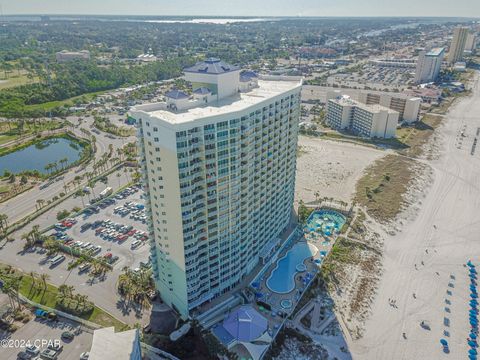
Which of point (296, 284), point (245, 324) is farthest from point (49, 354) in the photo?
point (296, 284)

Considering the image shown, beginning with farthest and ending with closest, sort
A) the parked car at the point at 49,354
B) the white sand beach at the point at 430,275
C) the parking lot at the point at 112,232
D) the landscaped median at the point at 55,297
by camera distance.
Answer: the parking lot at the point at 112,232 → the landscaped median at the point at 55,297 → the white sand beach at the point at 430,275 → the parked car at the point at 49,354

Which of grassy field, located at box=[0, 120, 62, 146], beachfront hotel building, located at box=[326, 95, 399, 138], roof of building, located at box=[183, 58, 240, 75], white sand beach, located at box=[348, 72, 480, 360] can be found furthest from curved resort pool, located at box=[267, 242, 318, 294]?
grassy field, located at box=[0, 120, 62, 146]

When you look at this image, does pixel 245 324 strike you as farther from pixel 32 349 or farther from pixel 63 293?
pixel 63 293

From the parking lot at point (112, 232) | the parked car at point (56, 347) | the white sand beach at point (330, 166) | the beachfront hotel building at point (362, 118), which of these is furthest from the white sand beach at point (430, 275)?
the parking lot at point (112, 232)

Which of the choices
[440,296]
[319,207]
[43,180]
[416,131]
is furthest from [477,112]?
[43,180]

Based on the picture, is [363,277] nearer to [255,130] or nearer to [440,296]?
[440,296]

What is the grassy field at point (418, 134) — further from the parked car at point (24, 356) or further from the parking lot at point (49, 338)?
the parked car at point (24, 356)
